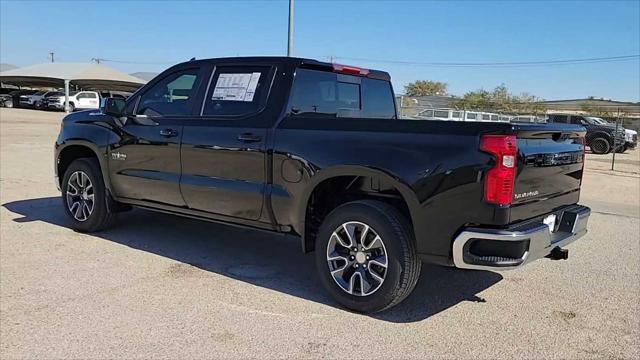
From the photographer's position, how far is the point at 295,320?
4.10 m

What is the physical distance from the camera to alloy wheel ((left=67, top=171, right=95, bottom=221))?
251 inches

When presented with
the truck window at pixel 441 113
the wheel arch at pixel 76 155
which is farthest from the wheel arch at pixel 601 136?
the wheel arch at pixel 76 155

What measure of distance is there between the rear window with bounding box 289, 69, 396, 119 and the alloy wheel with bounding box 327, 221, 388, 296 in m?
1.16

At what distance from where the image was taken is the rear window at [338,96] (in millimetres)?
4949

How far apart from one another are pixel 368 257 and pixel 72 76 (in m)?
53.6

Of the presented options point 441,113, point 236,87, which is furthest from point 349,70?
point 441,113

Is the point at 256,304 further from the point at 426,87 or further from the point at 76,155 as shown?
the point at 426,87

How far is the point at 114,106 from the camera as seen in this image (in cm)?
586

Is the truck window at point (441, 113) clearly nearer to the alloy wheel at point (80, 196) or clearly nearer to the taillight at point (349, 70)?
the taillight at point (349, 70)

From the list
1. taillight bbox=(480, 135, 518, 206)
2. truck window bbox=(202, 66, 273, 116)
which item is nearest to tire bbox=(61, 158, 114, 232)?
truck window bbox=(202, 66, 273, 116)

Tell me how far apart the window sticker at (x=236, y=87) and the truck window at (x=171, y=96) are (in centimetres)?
31

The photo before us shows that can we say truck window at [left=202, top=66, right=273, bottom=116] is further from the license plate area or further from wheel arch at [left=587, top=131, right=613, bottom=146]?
wheel arch at [left=587, top=131, right=613, bottom=146]

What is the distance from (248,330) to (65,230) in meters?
3.61

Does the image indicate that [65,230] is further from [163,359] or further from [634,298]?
[634,298]
